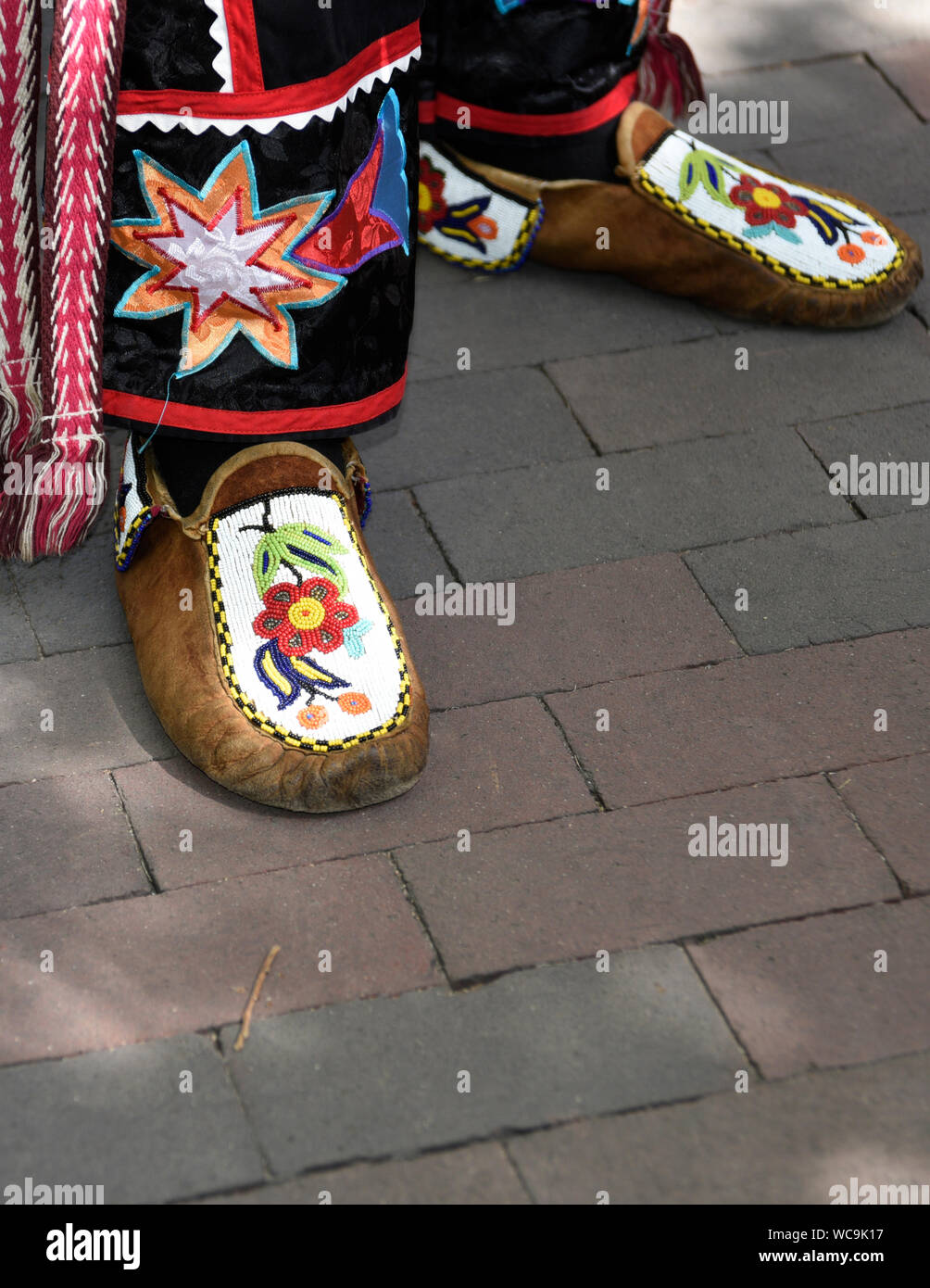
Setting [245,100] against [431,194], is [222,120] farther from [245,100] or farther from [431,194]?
[431,194]

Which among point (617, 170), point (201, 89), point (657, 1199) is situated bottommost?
point (657, 1199)

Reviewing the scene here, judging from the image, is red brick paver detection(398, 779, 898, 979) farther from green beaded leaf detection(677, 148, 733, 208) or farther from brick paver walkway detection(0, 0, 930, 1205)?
green beaded leaf detection(677, 148, 733, 208)

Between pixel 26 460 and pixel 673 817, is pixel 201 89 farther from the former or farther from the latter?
pixel 673 817

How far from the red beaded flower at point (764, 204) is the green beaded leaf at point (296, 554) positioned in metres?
1.19

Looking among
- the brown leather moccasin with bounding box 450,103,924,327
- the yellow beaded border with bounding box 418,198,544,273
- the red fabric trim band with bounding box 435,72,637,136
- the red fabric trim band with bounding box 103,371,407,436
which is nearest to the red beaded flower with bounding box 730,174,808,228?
the brown leather moccasin with bounding box 450,103,924,327

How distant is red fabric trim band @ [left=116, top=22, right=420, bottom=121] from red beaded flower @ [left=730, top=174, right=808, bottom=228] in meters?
1.13

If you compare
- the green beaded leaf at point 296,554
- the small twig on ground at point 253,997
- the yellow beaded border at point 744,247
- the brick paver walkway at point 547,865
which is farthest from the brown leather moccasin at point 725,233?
the small twig on ground at point 253,997

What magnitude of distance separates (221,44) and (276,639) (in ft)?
2.31

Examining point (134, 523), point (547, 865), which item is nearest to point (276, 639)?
point (134, 523)

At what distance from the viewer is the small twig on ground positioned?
5.28 feet

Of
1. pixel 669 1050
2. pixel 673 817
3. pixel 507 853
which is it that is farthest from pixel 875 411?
pixel 669 1050

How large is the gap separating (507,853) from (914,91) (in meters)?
2.36

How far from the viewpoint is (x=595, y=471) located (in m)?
2.44

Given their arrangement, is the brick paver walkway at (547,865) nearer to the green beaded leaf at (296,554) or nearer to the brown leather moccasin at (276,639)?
the brown leather moccasin at (276,639)
